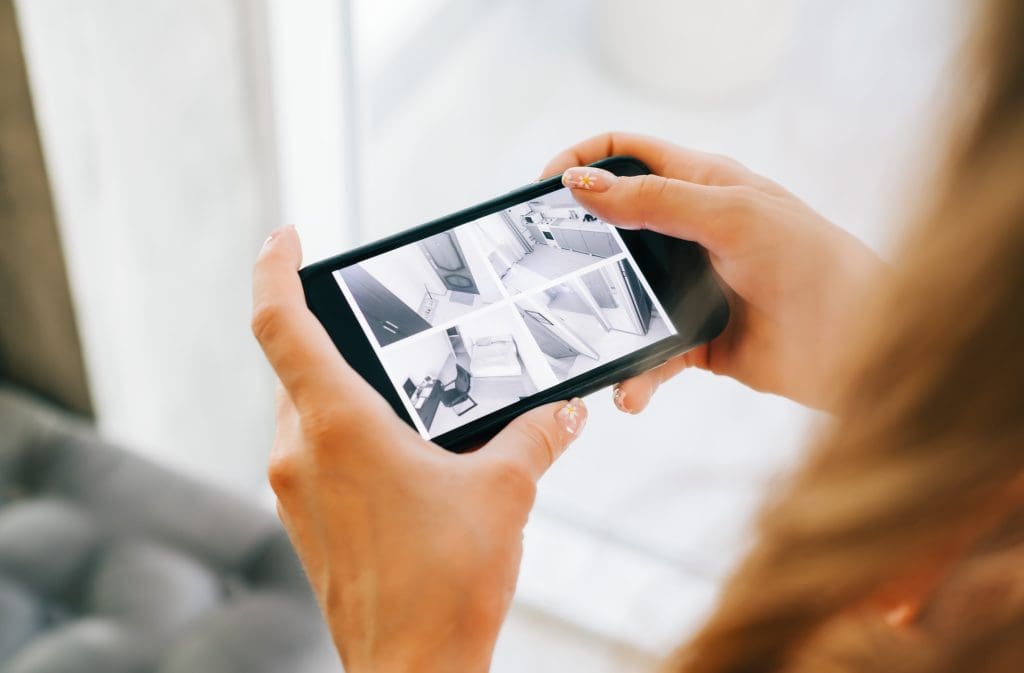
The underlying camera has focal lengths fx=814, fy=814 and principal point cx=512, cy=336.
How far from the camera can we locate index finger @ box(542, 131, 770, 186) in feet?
1.96

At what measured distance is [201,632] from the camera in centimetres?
71

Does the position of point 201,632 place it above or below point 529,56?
→ below

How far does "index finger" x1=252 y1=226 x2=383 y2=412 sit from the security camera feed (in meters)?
0.04

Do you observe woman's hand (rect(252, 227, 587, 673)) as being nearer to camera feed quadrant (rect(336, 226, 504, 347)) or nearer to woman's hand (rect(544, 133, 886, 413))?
camera feed quadrant (rect(336, 226, 504, 347))

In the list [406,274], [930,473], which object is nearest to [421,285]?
[406,274]

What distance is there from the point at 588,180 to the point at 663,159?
88 mm

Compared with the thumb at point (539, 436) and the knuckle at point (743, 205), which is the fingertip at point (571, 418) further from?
the knuckle at point (743, 205)

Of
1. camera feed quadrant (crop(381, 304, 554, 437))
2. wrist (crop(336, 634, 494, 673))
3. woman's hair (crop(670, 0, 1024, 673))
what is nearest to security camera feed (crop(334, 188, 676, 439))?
camera feed quadrant (crop(381, 304, 554, 437))

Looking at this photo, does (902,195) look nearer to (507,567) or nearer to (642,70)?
(507,567)

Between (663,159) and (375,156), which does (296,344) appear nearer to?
(663,159)

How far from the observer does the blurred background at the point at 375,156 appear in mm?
673

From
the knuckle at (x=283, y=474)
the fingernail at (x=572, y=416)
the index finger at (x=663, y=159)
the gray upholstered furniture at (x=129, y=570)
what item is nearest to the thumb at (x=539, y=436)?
the fingernail at (x=572, y=416)

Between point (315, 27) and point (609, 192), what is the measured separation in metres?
0.42

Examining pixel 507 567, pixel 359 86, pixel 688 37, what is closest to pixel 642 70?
pixel 688 37
